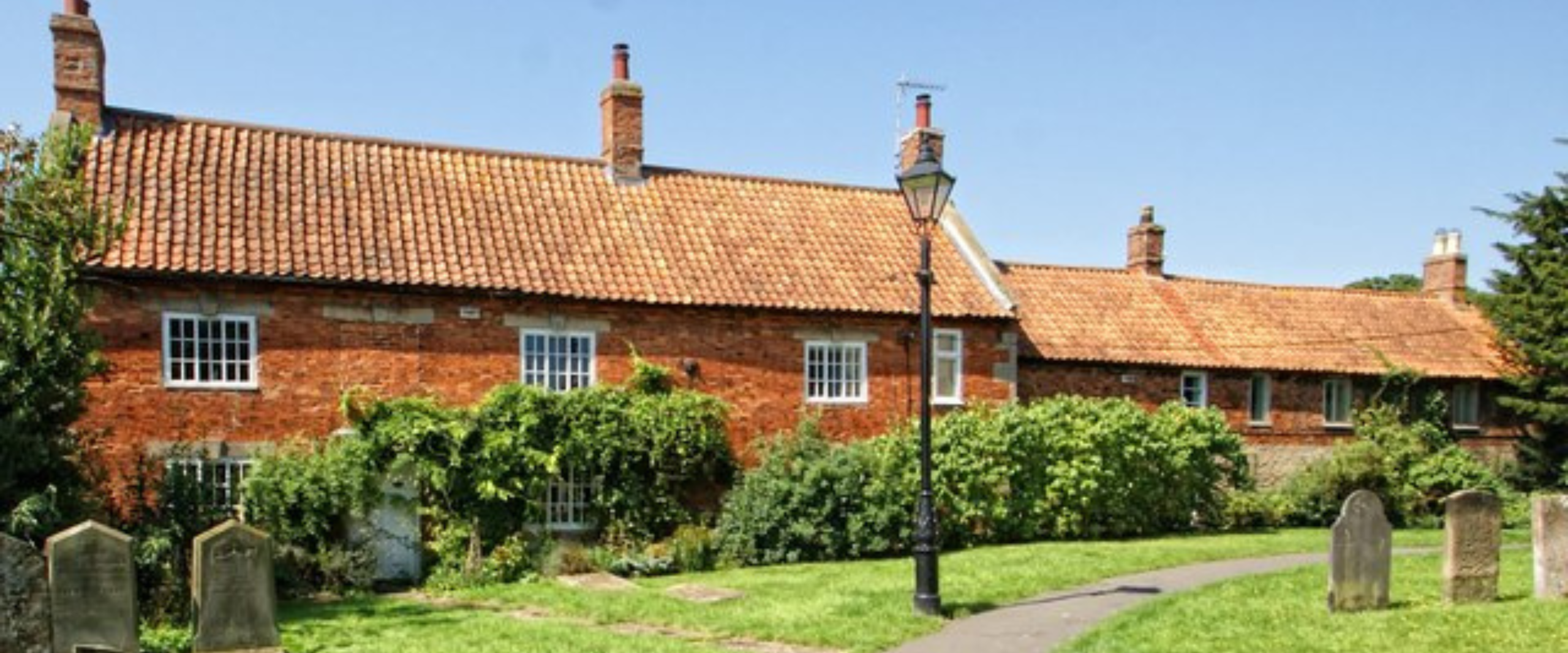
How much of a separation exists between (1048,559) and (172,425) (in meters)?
13.5

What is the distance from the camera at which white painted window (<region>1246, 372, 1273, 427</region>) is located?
97.4 ft

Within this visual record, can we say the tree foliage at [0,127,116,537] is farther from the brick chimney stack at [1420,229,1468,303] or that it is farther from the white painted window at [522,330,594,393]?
the brick chimney stack at [1420,229,1468,303]

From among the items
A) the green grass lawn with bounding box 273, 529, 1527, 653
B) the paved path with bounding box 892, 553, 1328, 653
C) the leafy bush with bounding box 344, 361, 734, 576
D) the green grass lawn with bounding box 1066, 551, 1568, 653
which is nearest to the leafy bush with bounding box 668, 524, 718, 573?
the green grass lawn with bounding box 273, 529, 1527, 653

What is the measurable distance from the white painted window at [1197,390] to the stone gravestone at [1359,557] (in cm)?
1514

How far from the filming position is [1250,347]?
2998 centimetres

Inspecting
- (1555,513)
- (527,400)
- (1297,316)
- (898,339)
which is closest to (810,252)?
(898,339)

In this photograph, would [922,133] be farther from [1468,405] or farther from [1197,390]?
[1468,405]

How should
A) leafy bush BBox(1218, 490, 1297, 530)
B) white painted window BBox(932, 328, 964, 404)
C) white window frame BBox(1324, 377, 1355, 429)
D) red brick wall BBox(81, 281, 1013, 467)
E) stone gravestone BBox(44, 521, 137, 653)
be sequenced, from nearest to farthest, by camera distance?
stone gravestone BBox(44, 521, 137, 653) → red brick wall BBox(81, 281, 1013, 467) → white painted window BBox(932, 328, 964, 404) → leafy bush BBox(1218, 490, 1297, 530) → white window frame BBox(1324, 377, 1355, 429)

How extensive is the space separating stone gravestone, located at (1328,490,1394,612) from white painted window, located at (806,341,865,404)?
34.4ft

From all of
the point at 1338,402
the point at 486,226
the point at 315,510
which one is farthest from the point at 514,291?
the point at 1338,402

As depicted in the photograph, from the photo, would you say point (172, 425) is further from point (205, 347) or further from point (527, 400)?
point (527, 400)

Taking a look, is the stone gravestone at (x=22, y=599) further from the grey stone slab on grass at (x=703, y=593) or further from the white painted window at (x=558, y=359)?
the white painted window at (x=558, y=359)

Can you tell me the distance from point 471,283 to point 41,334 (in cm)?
669

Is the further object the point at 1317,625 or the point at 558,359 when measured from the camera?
the point at 558,359
